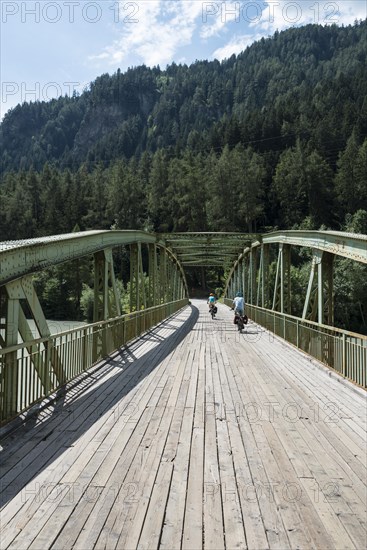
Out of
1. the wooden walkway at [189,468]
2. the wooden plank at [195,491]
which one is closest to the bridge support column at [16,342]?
the wooden walkway at [189,468]

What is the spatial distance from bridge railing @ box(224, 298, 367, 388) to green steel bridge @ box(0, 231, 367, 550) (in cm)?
4

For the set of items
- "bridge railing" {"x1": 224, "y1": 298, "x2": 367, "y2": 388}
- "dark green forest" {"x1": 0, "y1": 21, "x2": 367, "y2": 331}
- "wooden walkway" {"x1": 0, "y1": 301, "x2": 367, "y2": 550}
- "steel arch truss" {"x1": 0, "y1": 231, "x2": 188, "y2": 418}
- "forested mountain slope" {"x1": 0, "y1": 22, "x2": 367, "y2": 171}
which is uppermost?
"forested mountain slope" {"x1": 0, "y1": 22, "x2": 367, "y2": 171}

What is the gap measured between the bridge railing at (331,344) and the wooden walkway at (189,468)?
1.29 feet

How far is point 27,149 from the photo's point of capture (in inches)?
7500

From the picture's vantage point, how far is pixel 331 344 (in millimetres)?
8328

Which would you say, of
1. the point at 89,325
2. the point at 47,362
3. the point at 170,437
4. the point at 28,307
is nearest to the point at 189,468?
the point at 170,437

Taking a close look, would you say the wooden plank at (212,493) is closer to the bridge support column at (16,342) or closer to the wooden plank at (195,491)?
the wooden plank at (195,491)

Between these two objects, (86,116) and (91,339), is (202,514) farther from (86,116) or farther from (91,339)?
(86,116)

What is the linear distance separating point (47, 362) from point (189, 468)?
297 centimetres

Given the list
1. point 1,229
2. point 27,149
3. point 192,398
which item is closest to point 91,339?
point 192,398

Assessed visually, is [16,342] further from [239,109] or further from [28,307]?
[239,109]

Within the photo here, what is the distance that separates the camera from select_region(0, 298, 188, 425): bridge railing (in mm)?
4938

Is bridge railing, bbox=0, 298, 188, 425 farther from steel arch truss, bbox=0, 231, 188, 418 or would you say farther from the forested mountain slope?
the forested mountain slope

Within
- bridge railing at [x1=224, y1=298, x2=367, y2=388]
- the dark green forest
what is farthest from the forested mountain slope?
bridge railing at [x1=224, y1=298, x2=367, y2=388]
